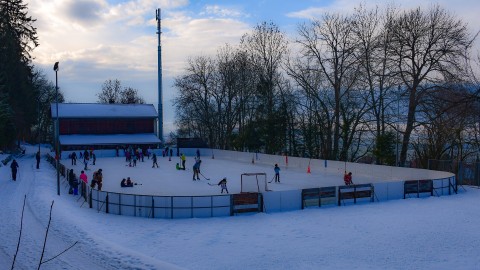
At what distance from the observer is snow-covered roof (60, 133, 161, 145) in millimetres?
57500

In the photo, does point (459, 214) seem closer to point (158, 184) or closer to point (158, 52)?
point (158, 184)

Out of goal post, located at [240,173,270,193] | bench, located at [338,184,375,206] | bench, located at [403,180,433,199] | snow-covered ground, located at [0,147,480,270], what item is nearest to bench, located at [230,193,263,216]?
snow-covered ground, located at [0,147,480,270]

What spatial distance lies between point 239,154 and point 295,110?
571 inches

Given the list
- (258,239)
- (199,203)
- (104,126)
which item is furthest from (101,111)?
(258,239)

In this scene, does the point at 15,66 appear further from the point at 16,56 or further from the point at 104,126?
the point at 104,126

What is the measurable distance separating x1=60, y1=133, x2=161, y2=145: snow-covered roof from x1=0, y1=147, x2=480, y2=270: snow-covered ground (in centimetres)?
3654

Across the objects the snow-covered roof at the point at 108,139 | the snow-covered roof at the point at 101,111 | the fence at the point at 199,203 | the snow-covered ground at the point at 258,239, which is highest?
the snow-covered roof at the point at 101,111

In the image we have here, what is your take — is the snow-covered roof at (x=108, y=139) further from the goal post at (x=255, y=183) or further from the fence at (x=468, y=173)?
the fence at (x=468, y=173)

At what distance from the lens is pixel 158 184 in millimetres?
Result: 28750

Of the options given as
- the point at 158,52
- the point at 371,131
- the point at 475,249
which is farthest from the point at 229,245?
the point at 158,52

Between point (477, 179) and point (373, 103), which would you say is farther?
point (373, 103)

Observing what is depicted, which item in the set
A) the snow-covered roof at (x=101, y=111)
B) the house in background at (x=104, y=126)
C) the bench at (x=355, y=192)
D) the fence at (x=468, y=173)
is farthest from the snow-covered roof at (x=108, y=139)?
the bench at (x=355, y=192)

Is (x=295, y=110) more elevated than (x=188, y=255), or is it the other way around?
(x=295, y=110)

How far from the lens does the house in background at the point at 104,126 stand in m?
58.9
